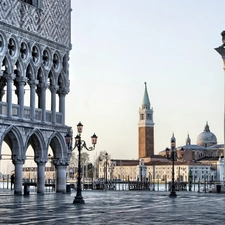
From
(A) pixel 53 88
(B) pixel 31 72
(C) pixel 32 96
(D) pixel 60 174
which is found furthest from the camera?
(D) pixel 60 174

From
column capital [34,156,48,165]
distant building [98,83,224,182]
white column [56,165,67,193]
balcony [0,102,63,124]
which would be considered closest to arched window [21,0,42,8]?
balcony [0,102,63,124]

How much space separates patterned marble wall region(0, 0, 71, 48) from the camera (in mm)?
32031

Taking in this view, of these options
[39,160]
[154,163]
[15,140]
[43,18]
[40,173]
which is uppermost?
[43,18]

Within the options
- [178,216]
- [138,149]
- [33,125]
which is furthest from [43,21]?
[138,149]

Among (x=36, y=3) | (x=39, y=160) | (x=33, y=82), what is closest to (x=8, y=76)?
(x=33, y=82)

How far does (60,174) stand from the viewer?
36.1 m

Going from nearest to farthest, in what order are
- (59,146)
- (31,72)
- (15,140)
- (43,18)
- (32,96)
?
(15,140)
(32,96)
(31,72)
(43,18)
(59,146)

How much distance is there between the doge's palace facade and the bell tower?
14355cm

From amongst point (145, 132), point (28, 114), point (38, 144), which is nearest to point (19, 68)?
point (28, 114)

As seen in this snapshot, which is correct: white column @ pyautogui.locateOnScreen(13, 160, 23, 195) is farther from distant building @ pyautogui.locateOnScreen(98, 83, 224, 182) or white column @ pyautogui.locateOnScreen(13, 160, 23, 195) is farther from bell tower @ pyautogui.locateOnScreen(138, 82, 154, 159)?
bell tower @ pyautogui.locateOnScreen(138, 82, 154, 159)

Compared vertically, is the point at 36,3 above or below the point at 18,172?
above

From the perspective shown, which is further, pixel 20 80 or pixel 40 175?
pixel 40 175

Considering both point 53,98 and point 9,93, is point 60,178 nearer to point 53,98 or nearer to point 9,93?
point 53,98

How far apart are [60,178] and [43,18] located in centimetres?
894
